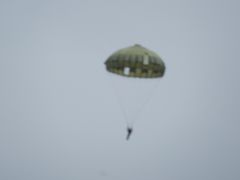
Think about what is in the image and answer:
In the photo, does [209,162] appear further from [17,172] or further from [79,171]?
[17,172]

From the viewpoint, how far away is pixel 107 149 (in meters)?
178

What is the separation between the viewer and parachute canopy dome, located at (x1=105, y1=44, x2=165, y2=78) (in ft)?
90.8

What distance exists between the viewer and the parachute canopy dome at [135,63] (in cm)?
2767

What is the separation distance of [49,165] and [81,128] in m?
41.0

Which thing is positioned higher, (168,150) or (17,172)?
(168,150)

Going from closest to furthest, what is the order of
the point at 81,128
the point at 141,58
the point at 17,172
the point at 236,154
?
the point at 141,58 → the point at 17,172 → the point at 236,154 → the point at 81,128

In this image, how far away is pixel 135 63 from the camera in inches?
1085

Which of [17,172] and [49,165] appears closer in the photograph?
[17,172]

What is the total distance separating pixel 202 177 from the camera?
471 ft

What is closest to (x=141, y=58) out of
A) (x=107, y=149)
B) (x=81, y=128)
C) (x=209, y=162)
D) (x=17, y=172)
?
(x=17, y=172)

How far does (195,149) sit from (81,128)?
184ft

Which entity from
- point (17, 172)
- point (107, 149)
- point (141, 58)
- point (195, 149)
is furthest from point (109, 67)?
point (195, 149)

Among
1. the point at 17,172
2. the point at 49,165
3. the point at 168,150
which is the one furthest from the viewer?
the point at 168,150

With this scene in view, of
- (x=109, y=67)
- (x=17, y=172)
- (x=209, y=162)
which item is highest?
(x=109, y=67)
